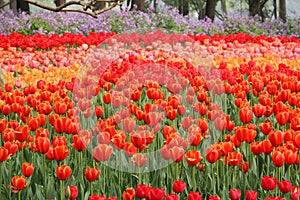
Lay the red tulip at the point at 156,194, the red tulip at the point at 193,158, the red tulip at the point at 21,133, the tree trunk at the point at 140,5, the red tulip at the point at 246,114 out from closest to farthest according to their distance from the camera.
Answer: the red tulip at the point at 156,194
the red tulip at the point at 193,158
the red tulip at the point at 21,133
the red tulip at the point at 246,114
the tree trunk at the point at 140,5

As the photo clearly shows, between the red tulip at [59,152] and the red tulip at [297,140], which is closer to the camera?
the red tulip at [59,152]

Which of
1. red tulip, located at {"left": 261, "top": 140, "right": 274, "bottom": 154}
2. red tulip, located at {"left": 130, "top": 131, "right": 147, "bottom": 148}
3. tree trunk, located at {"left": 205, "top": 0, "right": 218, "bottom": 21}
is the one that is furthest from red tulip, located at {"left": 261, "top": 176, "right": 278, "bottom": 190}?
tree trunk, located at {"left": 205, "top": 0, "right": 218, "bottom": 21}

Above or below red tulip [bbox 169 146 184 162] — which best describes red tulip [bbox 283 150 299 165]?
below

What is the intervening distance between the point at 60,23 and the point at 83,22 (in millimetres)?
814

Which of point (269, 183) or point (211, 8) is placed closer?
point (269, 183)

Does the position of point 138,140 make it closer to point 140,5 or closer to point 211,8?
point 140,5

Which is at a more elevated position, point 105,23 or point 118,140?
point 118,140

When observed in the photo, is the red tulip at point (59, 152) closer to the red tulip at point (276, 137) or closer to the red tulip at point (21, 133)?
the red tulip at point (21, 133)

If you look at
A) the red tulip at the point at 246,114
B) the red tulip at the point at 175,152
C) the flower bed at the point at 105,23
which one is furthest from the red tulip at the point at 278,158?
the flower bed at the point at 105,23

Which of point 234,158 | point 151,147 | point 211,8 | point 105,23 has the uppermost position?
point 234,158

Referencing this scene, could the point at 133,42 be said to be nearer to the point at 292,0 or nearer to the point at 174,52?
the point at 174,52

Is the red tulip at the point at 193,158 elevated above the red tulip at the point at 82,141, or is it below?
below

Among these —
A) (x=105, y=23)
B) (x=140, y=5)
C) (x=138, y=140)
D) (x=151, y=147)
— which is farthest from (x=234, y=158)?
(x=140, y=5)

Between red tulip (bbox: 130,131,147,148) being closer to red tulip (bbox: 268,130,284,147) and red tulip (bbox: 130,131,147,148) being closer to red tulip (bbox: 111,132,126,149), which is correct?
red tulip (bbox: 111,132,126,149)
